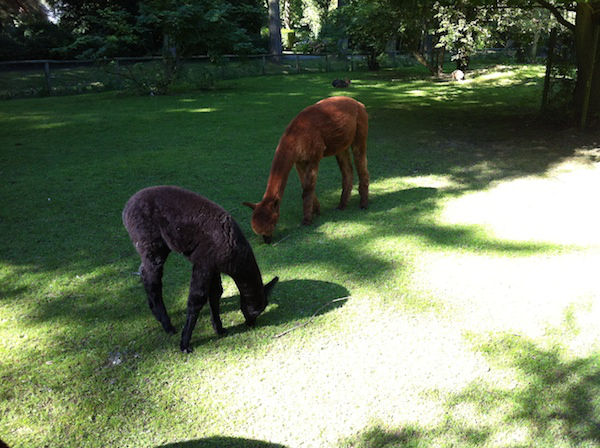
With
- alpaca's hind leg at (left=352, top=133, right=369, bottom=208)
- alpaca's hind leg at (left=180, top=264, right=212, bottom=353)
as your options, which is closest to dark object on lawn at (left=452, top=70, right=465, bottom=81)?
alpaca's hind leg at (left=352, top=133, right=369, bottom=208)

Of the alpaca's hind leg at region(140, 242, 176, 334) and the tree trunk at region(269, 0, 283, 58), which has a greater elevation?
the tree trunk at region(269, 0, 283, 58)

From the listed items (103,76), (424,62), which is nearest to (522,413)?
(424,62)

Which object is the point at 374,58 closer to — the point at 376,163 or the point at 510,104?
the point at 510,104

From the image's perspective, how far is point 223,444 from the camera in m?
3.23

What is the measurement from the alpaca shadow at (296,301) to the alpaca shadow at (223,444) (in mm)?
1290

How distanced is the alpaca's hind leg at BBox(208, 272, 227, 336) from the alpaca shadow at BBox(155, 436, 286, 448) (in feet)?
4.03

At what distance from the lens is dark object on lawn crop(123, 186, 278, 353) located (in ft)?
12.9

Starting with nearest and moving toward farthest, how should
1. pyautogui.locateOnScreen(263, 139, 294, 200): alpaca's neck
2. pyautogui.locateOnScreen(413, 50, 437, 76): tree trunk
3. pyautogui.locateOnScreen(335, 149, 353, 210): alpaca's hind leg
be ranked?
pyautogui.locateOnScreen(263, 139, 294, 200): alpaca's neck < pyautogui.locateOnScreen(335, 149, 353, 210): alpaca's hind leg < pyautogui.locateOnScreen(413, 50, 437, 76): tree trunk

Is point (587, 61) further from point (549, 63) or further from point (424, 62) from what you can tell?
point (424, 62)

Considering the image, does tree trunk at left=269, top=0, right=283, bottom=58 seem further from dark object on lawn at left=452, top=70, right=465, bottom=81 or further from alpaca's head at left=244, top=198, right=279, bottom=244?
alpaca's head at left=244, top=198, right=279, bottom=244

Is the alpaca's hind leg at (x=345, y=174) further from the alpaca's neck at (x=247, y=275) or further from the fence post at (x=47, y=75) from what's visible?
the fence post at (x=47, y=75)

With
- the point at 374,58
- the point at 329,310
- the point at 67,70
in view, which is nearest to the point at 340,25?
the point at 374,58

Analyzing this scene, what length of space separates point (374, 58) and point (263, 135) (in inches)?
809

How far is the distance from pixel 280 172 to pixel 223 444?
356cm
